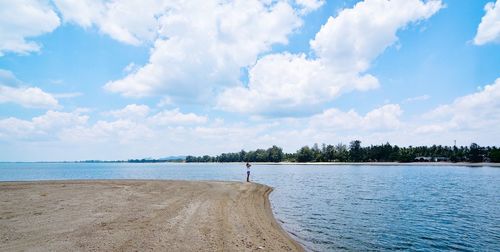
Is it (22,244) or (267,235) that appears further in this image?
(267,235)

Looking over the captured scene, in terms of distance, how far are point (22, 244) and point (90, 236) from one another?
7.88ft

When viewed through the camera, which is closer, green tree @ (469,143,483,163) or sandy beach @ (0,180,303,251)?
sandy beach @ (0,180,303,251)

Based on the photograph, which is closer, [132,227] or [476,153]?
[132,227]

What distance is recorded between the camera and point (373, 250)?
16.3m

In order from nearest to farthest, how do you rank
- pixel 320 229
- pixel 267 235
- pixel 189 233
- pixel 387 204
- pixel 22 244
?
1. pixel 22 244
2. pixel 189 233
3. pixel 267 235
4. pixel 320 229
5. pixel 387 204

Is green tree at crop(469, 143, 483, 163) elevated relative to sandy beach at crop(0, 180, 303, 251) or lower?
elevated

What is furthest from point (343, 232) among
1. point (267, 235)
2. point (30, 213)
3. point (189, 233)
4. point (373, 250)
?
point (30, 213)

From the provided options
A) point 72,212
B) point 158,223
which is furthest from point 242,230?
point 72,212

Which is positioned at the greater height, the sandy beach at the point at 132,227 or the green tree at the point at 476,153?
the green tree at the point at 476,153

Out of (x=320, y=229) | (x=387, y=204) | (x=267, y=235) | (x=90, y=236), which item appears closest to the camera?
(x=90, y=236)

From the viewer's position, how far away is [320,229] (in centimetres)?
2089

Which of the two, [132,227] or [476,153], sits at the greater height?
[476,153]

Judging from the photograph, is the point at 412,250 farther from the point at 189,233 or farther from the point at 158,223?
the point at 158,223

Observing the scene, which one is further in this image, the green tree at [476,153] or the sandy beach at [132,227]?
the green tree at [476,153]
